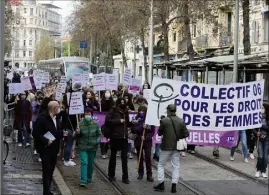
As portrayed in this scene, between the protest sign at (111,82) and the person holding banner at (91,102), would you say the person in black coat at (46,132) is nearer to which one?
the person holding banner at (91,102)

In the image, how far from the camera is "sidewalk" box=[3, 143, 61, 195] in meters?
10.9

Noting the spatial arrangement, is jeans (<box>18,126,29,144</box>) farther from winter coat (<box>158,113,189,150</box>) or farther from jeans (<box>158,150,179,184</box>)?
winter coat (<box>158,113,189,150</box>)

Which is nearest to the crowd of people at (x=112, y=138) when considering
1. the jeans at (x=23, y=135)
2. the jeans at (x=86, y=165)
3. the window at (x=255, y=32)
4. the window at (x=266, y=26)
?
the jeans at (x=86, y=165)

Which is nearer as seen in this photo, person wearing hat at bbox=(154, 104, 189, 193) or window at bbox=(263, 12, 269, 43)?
person wearing hat at bbox=(154, 104, 189, 193)

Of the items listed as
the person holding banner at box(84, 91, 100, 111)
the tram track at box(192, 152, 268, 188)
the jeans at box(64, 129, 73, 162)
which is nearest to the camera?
the tram track at box(192, 152, 268, 188)

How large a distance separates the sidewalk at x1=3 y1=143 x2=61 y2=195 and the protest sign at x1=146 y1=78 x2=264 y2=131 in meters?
2.73

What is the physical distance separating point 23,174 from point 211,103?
4.24 m

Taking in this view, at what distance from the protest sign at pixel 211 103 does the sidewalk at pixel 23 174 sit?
273 cm

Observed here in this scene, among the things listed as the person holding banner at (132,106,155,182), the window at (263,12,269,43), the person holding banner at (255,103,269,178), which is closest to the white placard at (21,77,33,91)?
the person holding banner at (132,106,155,182)

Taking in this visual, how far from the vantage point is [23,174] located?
12.5 meters

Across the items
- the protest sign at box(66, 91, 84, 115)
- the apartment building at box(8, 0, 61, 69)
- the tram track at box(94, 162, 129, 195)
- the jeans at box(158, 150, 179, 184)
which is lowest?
the tram track at box(94, 162, 129, 195)

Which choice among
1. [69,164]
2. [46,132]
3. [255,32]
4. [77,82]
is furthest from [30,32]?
[46,132]

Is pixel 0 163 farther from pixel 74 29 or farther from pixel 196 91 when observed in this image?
pixel 74 29

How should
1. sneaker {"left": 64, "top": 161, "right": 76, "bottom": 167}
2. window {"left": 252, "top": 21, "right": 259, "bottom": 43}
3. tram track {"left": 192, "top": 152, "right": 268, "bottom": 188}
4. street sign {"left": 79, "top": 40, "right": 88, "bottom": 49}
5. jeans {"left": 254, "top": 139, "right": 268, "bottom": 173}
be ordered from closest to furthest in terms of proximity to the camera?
tram track {"left": 192, "top": 152, "right": 268, "bottom": 188}
jeans {"left": 254, "top": 139, "right": 268, "bottom": 173}
sneaker {"left": 64, "top": 161, "right": 76, "bottom": 167}
window {"left": 252, "top": 21, "right": 259, "bottom": 43}
street sign {"left": 79, "top": 40, "right": 88, "bottom": 49}
